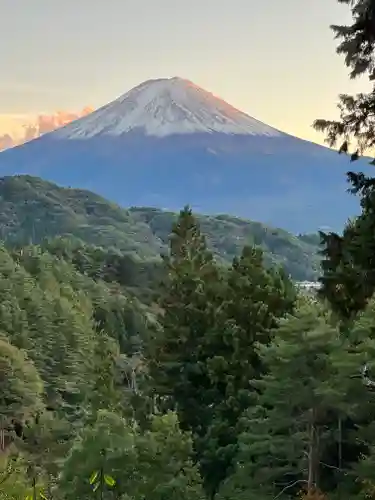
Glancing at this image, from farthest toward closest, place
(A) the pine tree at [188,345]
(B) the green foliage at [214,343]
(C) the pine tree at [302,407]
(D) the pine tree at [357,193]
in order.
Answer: (A) the pine tree at [188,345]
(B) the green foliage at [214,343]
(C) the pine tree at [302,407]
(D) the pine tree at [357,193]

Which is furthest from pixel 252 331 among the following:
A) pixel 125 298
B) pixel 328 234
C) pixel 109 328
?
pixel 125 298

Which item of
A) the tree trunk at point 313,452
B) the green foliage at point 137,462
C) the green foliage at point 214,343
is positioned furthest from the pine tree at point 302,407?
the green foliage at point 214,343

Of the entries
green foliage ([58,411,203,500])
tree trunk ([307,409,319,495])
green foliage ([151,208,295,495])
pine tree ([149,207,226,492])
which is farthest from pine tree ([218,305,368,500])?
pine tree ([149,207,226,492])

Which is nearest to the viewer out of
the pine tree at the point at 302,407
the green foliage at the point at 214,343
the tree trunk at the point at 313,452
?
the pine tree at the point at 302,407

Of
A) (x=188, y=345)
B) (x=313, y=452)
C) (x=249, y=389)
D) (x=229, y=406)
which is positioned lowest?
(x=313, y=452)

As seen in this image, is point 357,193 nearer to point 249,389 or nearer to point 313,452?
point 313,452

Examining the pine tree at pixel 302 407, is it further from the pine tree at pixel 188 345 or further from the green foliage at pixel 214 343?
the pine tree at pixel 188 345

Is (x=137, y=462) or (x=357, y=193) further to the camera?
(x=137, y=462)

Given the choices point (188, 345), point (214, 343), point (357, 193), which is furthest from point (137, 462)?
point (357, 193)

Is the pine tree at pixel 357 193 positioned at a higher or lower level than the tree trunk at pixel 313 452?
higher

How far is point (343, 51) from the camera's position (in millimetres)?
8406

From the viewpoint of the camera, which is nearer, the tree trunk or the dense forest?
the dense forest

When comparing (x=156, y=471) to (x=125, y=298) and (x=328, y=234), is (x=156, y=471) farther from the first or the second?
(x=125, y=298)

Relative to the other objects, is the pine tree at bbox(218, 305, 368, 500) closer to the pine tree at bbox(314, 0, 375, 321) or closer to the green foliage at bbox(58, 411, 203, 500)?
the green foliage at bbox(58, 411, 203, 500)
